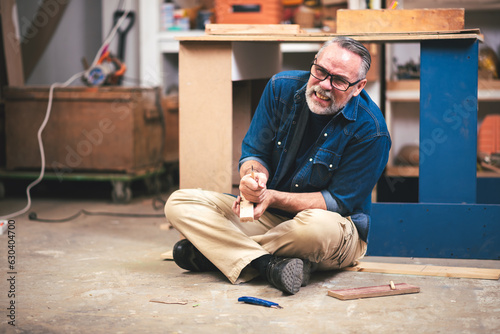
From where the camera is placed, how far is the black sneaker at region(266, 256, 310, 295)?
7.49ft

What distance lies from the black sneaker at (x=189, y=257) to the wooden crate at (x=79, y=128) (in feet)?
Result: 6.08

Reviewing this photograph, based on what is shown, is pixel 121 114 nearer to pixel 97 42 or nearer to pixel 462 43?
pixel 97 42

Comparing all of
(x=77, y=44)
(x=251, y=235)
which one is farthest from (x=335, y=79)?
(x=77, y=44)

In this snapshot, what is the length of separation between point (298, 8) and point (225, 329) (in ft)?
11.8

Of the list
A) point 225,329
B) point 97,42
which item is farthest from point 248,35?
point 97,42

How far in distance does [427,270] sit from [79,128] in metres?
2.65

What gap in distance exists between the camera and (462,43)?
8.89 feet

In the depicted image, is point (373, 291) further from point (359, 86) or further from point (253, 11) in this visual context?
point (253, 11)

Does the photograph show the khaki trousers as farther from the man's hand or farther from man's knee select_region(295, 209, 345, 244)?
the man's hand

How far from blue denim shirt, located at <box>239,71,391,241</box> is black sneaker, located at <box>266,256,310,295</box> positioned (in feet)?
0.86

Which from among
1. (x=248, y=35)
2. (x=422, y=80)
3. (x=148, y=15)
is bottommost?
(x=422, y=80)

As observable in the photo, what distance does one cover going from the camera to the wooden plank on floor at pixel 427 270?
2.56 meters

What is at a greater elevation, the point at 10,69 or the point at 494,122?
the point at 10,69

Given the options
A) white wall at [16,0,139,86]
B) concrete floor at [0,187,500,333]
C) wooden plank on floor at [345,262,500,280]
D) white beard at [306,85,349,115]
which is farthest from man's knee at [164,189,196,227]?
white wall at [16,0,139,86]
